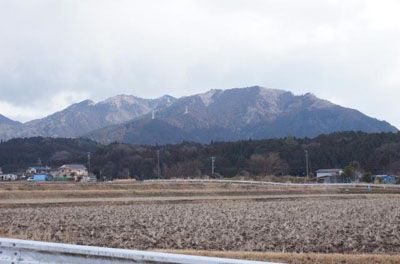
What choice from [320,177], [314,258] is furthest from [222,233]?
[320,177]

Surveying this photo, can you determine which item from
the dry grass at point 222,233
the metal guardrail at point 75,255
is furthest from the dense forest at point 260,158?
the metal guardrail at point 75,255

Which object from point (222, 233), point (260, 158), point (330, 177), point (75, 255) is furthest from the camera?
point (260, 158)

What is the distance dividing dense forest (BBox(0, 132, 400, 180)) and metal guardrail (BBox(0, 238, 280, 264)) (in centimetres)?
11899

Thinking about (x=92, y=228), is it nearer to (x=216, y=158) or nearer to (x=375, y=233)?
(x=375, y=233)

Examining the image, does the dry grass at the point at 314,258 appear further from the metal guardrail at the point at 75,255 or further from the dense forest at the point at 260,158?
the dense forest at the point at 260,158

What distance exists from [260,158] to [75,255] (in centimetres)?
12519

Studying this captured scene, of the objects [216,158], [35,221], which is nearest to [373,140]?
[216,158]

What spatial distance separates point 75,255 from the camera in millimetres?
5578

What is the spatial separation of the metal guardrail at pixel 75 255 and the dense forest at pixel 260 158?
4684 inches

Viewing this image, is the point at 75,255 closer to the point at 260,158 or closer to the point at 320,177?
the point at 320,177

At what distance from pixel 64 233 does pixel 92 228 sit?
1.90m

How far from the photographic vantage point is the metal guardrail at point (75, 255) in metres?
5.31

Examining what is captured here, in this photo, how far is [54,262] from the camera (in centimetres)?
565

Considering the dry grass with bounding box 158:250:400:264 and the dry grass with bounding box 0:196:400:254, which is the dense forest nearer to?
the dry grass with bounding box 0:196:400:254
